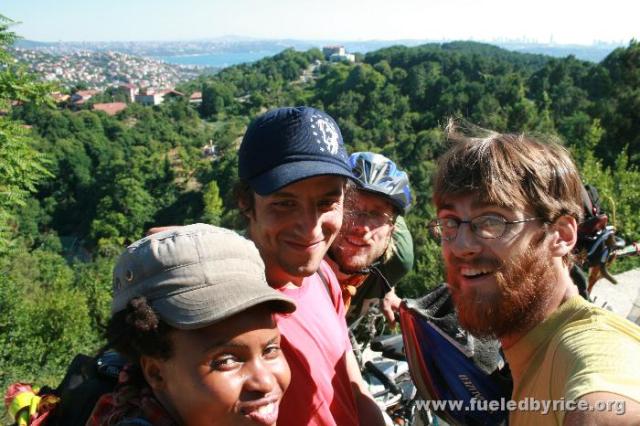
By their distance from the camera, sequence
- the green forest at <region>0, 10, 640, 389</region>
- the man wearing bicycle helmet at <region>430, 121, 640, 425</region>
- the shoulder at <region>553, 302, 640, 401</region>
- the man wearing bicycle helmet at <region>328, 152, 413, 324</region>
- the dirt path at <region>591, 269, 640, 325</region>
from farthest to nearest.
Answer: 1. the green forest at <region>0, 10, 640, 389</region>
2. the dirt path at <region>591, 269, 640, 325</region>
3. the man wearing bicycle helmet at <region>328, 152, 413, 324</region>
4. the man wearing bicycle helmet at <region>430, 121, 640, 425</region>
5. the shoulder at <region>553, 302, 640, 401</region>

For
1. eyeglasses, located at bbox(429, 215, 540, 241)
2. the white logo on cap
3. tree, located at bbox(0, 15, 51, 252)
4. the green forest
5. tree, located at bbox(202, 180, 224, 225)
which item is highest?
the white logo on cap

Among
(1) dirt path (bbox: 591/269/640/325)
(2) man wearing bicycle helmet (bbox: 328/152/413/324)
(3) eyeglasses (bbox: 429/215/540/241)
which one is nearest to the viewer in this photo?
(3) eyeglasses (bbox: 429/215/540/241)

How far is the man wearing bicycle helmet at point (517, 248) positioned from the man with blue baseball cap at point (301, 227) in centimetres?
45

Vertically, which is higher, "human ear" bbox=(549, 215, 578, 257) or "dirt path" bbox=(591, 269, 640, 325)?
"human ear" bbox=(549, 215, 578, 257)

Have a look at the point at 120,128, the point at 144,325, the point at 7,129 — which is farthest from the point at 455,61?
the point at 144,325

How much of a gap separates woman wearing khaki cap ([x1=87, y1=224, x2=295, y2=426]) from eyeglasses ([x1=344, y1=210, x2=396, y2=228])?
4.99ft

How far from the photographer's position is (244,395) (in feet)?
4.44

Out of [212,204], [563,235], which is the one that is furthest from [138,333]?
[212,204]

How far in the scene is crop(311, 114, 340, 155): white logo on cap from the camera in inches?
73.6

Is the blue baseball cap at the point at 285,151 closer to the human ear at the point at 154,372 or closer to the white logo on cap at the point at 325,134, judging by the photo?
the white logo on cap at the point at 325,134

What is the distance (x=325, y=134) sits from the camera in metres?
1.90

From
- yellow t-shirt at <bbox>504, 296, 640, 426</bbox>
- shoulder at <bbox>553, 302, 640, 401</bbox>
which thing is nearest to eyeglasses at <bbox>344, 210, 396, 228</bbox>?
yellow t-shirt at <bbox>504, 296, 640, 426</bbox>

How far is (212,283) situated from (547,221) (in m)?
1.15

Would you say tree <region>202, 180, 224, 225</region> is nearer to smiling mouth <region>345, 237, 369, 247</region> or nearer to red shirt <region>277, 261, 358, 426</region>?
smiling mouth <region>345, 237, 369, 247</region>
